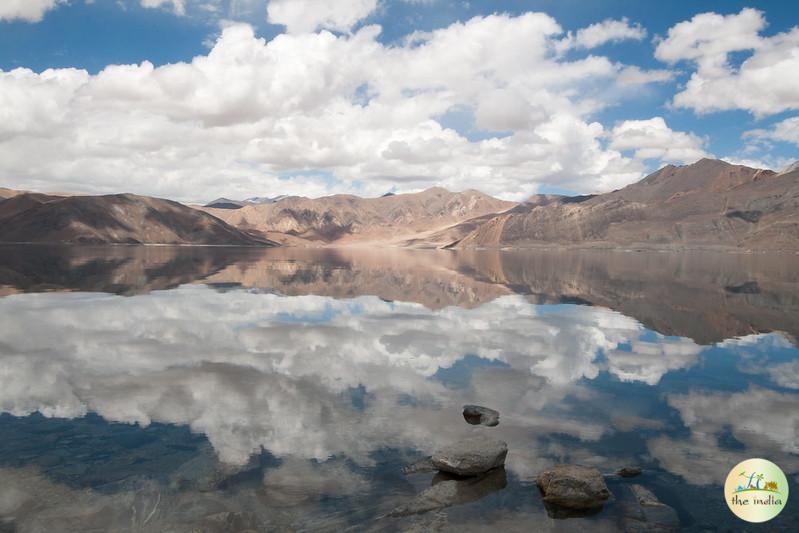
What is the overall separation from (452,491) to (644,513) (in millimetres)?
3967

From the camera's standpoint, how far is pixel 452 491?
474 inches

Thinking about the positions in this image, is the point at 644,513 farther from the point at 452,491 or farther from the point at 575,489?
the point at 452,491

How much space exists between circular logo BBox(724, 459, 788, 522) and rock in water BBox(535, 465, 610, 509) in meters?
2.68

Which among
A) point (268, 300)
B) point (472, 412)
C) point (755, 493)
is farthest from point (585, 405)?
point (268, 300)

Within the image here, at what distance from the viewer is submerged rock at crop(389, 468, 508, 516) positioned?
446 inches

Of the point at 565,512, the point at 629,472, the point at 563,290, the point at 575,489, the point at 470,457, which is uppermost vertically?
the point at 563,290

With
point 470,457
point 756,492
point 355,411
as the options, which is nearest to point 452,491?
point 470,457

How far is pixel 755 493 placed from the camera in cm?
1180

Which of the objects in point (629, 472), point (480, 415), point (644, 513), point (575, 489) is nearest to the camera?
point (644, 513)

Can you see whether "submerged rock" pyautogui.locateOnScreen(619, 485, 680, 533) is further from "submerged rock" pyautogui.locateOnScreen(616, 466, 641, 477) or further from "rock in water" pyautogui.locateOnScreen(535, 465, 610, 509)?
"submerged rock" pyautogui.locateOnScreen(616, 466, 641, 477)

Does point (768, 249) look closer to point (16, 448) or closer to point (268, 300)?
point (268, 300)

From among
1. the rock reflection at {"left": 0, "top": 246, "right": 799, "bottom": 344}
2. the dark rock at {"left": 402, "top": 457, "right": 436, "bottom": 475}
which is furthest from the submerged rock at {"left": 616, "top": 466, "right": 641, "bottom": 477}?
the rock reflection at {"left": 0, "top": 246, "right": 799, "bottom": 344}

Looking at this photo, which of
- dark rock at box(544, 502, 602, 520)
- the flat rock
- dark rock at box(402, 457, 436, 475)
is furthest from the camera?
dark rock at box(402, 457, 436, 475)

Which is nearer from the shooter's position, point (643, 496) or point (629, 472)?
point (643, 496)
